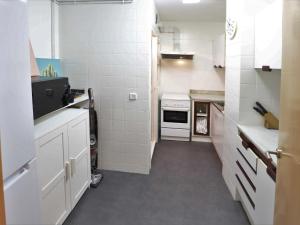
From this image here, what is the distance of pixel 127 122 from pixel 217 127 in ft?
5.33

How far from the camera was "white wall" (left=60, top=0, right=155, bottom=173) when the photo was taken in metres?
3.40

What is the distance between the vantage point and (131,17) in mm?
3367

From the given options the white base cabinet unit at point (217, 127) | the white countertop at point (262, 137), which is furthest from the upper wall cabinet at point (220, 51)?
the white countertop at point (262, 137)

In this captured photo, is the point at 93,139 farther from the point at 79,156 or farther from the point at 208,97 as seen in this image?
the point at 208,97

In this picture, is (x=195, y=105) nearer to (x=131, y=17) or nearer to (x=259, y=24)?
(x=131, y=17)

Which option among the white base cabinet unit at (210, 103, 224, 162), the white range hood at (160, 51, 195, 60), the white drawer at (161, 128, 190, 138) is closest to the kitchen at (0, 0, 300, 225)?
the white base cabinet unit at (210, 103, 224, 162)

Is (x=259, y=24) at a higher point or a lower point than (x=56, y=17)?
lower

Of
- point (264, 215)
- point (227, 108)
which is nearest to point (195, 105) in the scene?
point (227, 108)

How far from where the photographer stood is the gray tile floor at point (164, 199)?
2561mm

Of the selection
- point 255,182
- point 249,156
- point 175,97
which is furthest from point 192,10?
point 255,182

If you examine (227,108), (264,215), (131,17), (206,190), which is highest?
(131,17)

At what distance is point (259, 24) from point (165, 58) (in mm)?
2963

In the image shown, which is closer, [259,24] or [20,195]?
[20,195]

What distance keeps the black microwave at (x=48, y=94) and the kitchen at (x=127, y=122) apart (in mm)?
16
